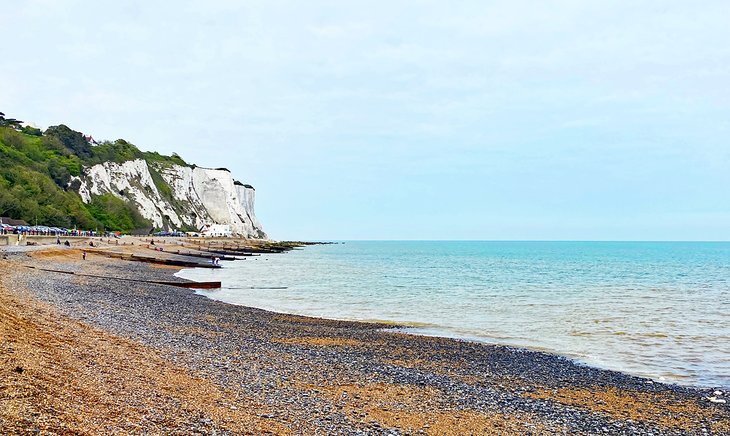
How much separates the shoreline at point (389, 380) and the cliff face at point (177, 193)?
3357 inches

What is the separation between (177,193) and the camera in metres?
128

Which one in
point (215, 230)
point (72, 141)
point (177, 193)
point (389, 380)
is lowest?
point (389, 380)

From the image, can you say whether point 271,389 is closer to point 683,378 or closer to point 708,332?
point 683,378

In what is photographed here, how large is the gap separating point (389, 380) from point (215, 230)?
116 metres

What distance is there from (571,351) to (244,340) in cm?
906

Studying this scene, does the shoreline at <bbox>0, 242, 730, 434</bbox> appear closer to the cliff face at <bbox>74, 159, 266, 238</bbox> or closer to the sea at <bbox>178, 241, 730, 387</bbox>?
the sea at <bbox>178, 241, 730, 387</bbox>

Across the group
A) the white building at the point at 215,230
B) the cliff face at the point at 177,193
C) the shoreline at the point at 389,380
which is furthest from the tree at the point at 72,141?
the shoreline at the point at 389,380

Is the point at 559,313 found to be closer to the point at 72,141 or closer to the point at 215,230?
the point at 72,141

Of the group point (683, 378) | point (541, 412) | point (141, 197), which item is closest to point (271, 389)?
point (541, 412)

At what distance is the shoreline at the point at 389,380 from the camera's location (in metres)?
8.35

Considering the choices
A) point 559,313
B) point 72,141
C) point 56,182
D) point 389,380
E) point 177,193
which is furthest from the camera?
point 177,193

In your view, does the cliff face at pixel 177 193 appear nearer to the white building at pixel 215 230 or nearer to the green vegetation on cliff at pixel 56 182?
the green vegetation on cliff at pixel 56 182

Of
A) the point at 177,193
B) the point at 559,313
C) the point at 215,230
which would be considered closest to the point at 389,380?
the point at 559,313

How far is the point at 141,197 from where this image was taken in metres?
107
